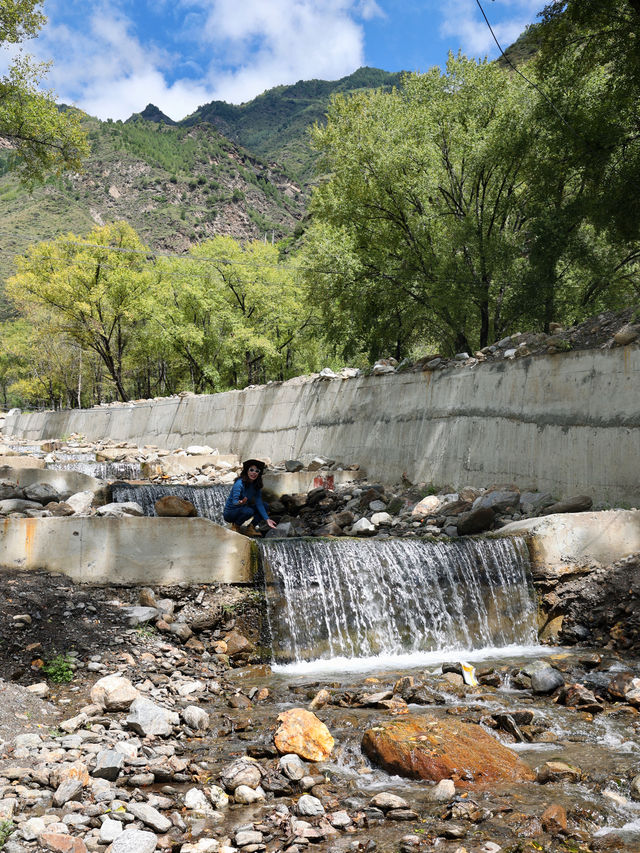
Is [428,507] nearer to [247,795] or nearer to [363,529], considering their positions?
[363,529]

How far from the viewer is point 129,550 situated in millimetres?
7590

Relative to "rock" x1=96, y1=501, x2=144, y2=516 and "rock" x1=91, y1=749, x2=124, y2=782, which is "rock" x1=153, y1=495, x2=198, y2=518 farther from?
"rock" x1=91, y1=749, x2=124, y2=782

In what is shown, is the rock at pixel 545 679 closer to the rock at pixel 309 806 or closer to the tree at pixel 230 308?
the rock at pixel 309 806

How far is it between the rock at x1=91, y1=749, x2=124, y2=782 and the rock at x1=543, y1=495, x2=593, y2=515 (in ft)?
24.4

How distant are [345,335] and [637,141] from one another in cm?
1103

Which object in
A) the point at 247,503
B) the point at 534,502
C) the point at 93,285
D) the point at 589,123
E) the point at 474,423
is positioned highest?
the point at 93,285

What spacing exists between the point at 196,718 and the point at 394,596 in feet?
11.4

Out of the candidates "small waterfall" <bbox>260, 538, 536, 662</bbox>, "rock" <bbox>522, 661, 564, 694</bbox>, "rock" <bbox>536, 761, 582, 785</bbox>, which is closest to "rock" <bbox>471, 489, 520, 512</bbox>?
"small waterfall" <bbox>260, 538, 536, 662</bbox>

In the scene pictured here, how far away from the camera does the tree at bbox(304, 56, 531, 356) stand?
17.2 meters

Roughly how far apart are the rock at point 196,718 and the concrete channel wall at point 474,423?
743cm

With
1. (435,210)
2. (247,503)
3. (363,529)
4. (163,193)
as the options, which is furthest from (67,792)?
(163,193)

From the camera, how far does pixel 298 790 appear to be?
13.8 ft

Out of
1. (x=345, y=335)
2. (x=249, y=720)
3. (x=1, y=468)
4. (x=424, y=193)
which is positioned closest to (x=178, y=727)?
(x=249, y=720)

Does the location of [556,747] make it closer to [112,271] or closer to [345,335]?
[345,335]
